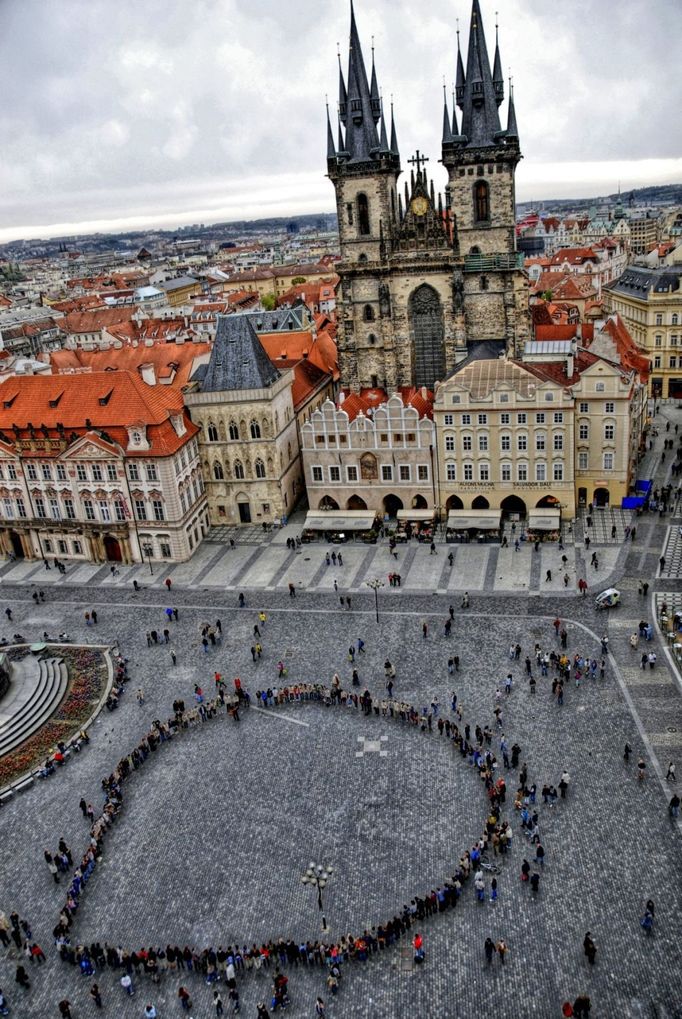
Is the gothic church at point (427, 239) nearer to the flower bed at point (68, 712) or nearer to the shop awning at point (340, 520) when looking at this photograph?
the shop awning at point (340, 520)

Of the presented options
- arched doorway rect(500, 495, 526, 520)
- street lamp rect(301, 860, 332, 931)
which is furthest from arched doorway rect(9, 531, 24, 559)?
street lamp rect(301, 860, 332, 931)

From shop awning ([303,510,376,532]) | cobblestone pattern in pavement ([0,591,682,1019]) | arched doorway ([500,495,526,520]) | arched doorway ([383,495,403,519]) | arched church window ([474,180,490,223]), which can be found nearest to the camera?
cobblestone pattern in pavement ([0,591,682,1019])

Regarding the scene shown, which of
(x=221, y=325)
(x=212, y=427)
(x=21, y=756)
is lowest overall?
(x=21, y=756)

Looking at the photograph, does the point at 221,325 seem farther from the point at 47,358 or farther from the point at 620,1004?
→ the point at 620,1004

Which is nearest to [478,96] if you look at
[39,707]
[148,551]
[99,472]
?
[99,472]

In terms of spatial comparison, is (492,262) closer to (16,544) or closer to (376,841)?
(16,544)

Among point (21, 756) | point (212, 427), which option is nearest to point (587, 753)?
point (21, 756)

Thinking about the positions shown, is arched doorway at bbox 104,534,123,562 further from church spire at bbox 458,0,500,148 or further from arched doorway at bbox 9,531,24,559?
church spire at bbox 458,0,500,148
